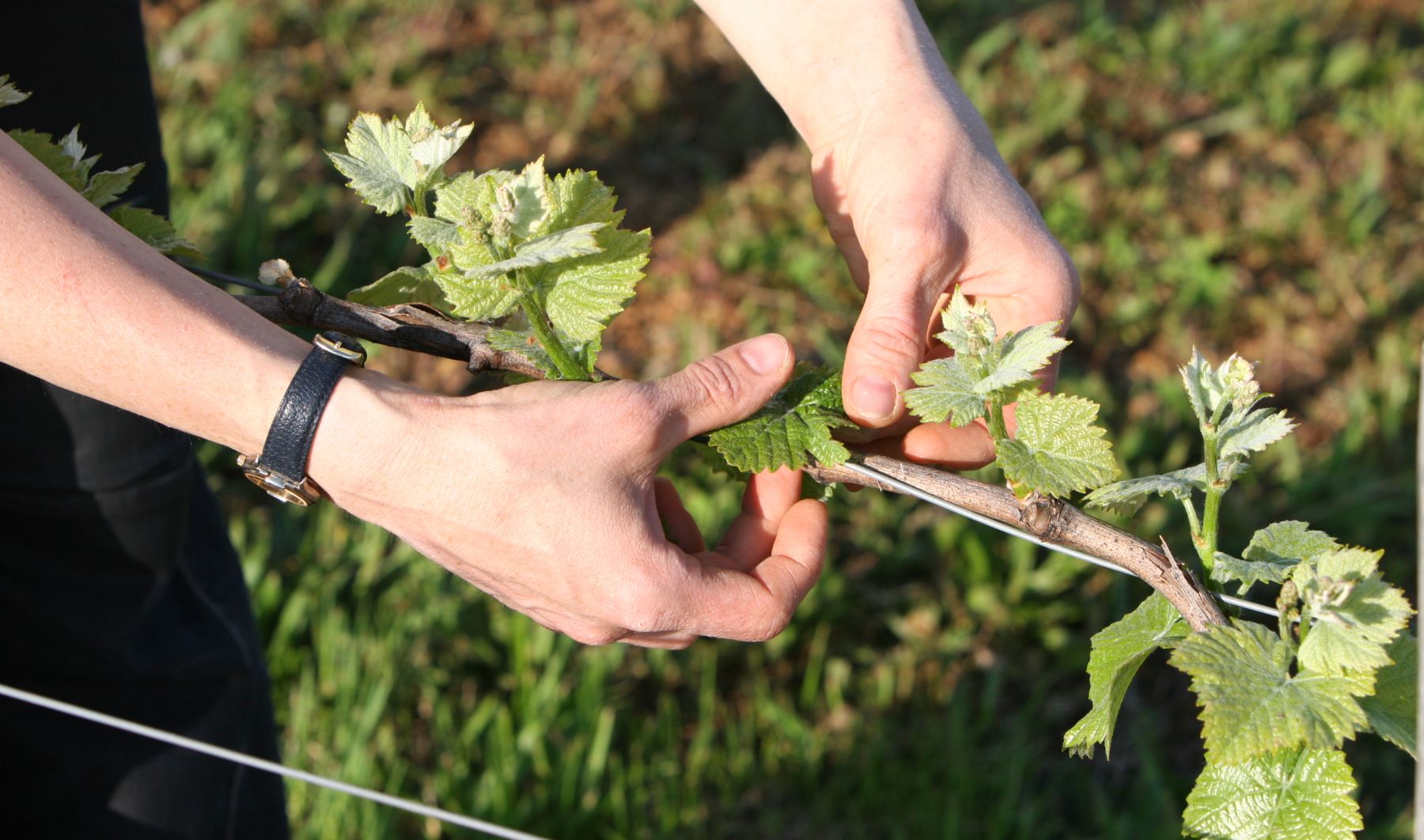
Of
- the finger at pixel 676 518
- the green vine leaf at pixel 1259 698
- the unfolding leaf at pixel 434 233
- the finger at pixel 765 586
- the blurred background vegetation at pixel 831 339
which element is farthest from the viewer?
the blurred background vegetation at pixel 831 339

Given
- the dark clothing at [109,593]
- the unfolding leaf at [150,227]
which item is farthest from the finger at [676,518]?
the dark clothing at [109,593]

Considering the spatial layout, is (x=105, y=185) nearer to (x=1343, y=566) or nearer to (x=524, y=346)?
(x=524, y=346)

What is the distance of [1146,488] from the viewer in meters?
1.14

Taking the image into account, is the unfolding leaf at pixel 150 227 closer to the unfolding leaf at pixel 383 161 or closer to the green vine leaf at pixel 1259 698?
the unfolding leaf at pixel 383 161

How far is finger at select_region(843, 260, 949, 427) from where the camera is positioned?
1.35 m

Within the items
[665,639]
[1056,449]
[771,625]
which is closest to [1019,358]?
[1056,449]

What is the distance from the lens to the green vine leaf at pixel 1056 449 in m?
1.16

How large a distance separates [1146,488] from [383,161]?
34.6 inches

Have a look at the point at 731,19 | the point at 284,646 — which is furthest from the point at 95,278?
the point at 284,646

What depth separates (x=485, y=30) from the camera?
483 centimetres

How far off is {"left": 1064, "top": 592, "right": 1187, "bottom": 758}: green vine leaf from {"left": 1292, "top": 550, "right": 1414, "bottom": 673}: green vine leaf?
5.1 inches

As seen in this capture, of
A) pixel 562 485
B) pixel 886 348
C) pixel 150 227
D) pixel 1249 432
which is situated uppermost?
pixel 150 227

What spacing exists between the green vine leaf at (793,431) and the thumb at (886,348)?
0.04 meters

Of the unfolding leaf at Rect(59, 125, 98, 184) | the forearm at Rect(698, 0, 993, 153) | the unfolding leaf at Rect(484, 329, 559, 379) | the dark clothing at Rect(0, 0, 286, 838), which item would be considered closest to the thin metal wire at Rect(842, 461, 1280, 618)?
the unfolding leaf at Rect(484, 329, 559, 379)
